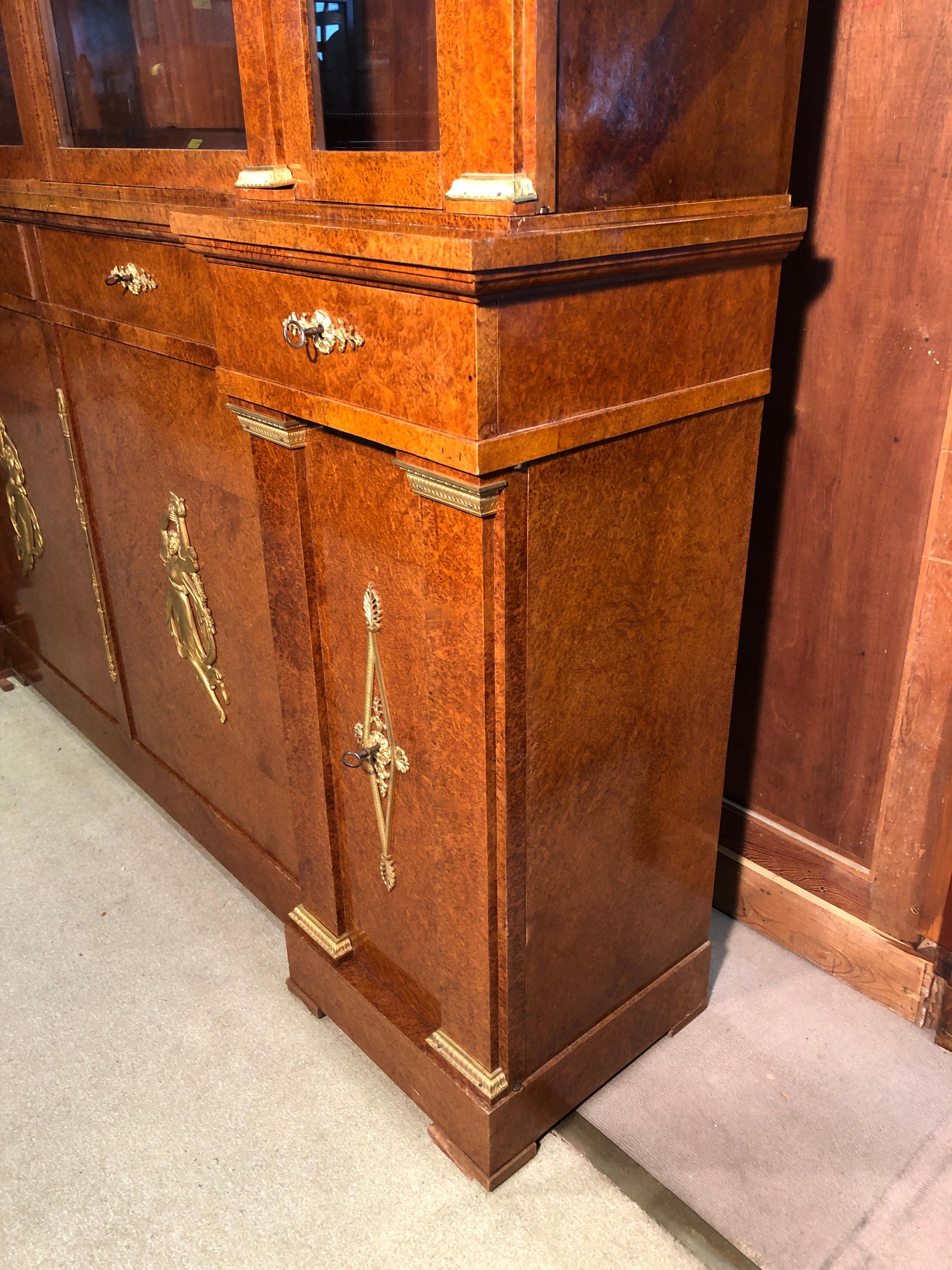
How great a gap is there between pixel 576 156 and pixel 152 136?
0.98 m

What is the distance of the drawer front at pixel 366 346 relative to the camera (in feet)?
3.65

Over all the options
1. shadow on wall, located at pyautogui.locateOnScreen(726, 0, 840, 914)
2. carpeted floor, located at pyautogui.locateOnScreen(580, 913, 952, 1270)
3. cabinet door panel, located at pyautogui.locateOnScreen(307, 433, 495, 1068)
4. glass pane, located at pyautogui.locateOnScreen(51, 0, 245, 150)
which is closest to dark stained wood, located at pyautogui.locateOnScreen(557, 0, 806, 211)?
shadow on wall, located at pyautogui.locateOnScreen(726, 0, 840, 914)

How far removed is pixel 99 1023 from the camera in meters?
2.00

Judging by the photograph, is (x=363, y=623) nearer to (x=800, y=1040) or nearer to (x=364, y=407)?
(x=364, y=407)

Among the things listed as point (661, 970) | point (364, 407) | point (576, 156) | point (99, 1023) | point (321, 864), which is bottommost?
point (99, 1023)

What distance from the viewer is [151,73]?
173 centimetres

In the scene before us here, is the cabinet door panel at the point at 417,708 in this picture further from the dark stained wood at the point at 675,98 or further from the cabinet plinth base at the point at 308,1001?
the dark stained wood at the point at 675,98

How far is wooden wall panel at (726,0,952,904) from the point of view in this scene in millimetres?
1548

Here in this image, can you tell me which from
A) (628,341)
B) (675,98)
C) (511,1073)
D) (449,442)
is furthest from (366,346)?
(511,1073)

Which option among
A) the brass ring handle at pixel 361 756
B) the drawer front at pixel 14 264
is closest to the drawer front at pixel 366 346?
the brass ring handle at pixel 361 756

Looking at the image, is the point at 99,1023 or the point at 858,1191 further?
the point at 99,1023

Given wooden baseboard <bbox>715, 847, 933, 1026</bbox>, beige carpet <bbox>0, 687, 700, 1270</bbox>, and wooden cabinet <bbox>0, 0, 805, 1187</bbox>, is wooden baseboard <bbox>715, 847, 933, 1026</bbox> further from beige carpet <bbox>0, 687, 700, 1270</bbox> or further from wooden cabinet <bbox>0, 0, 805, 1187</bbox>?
beige carpet <bbox>0, 687, 700, 1270</bbox>

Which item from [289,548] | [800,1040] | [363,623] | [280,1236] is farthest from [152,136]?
[800,1040]

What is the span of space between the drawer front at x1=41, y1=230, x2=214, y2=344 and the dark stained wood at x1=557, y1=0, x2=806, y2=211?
724 millimetres
